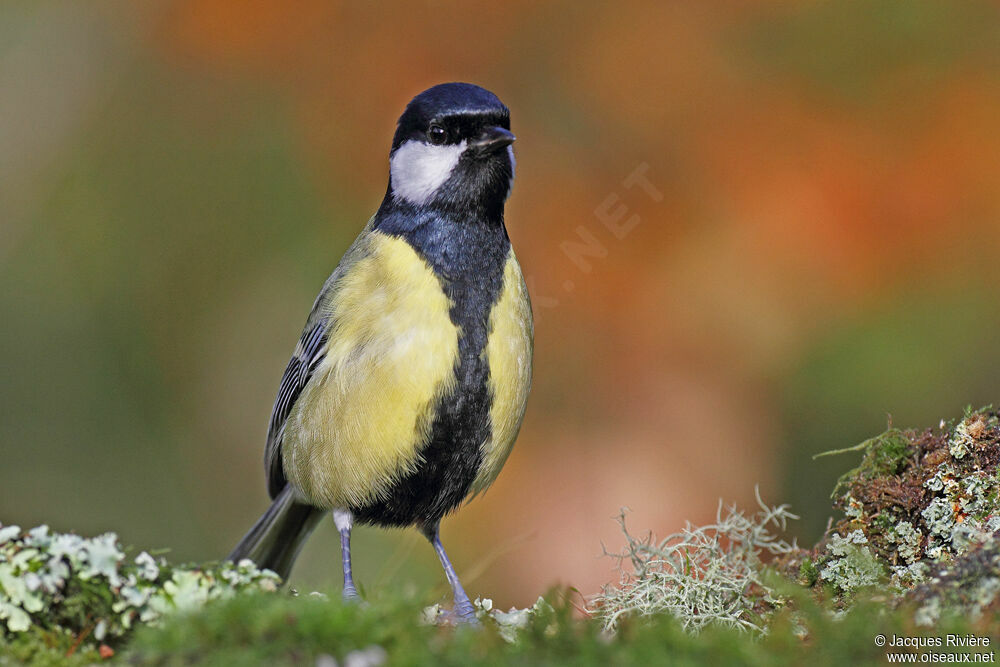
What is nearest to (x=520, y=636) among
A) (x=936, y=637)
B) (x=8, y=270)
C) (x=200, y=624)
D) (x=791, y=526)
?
(x=200, y=624)

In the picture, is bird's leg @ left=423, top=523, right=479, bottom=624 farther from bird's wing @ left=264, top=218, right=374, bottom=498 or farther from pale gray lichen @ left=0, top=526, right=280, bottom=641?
pale gray lichen @ left=0, top=526, right=280, bottom=641

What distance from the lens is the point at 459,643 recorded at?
1.54 m

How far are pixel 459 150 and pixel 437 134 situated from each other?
0.36ft

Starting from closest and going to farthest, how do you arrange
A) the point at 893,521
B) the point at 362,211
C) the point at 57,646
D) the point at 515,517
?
the point at 57,646 → the point at 893,521 → the point at 515,517 → the point at 362,211

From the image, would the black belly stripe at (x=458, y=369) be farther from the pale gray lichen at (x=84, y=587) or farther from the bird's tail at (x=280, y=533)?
the pale gray lichen at (x=84, y=587)

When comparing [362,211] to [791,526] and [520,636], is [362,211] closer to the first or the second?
[791,526]

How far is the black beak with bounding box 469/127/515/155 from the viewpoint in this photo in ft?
10.8

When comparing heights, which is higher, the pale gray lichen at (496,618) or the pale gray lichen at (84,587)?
the pale gray lichen at (84,587)

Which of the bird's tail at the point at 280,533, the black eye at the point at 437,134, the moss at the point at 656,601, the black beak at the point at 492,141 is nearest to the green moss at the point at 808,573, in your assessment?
the moss at the point at 656,601

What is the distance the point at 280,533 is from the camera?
382cm

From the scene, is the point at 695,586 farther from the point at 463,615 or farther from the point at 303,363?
the point at 303,363

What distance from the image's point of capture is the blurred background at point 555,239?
4832mm

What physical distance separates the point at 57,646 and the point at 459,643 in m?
0.84

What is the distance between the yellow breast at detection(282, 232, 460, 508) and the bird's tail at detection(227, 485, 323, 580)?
364mm
